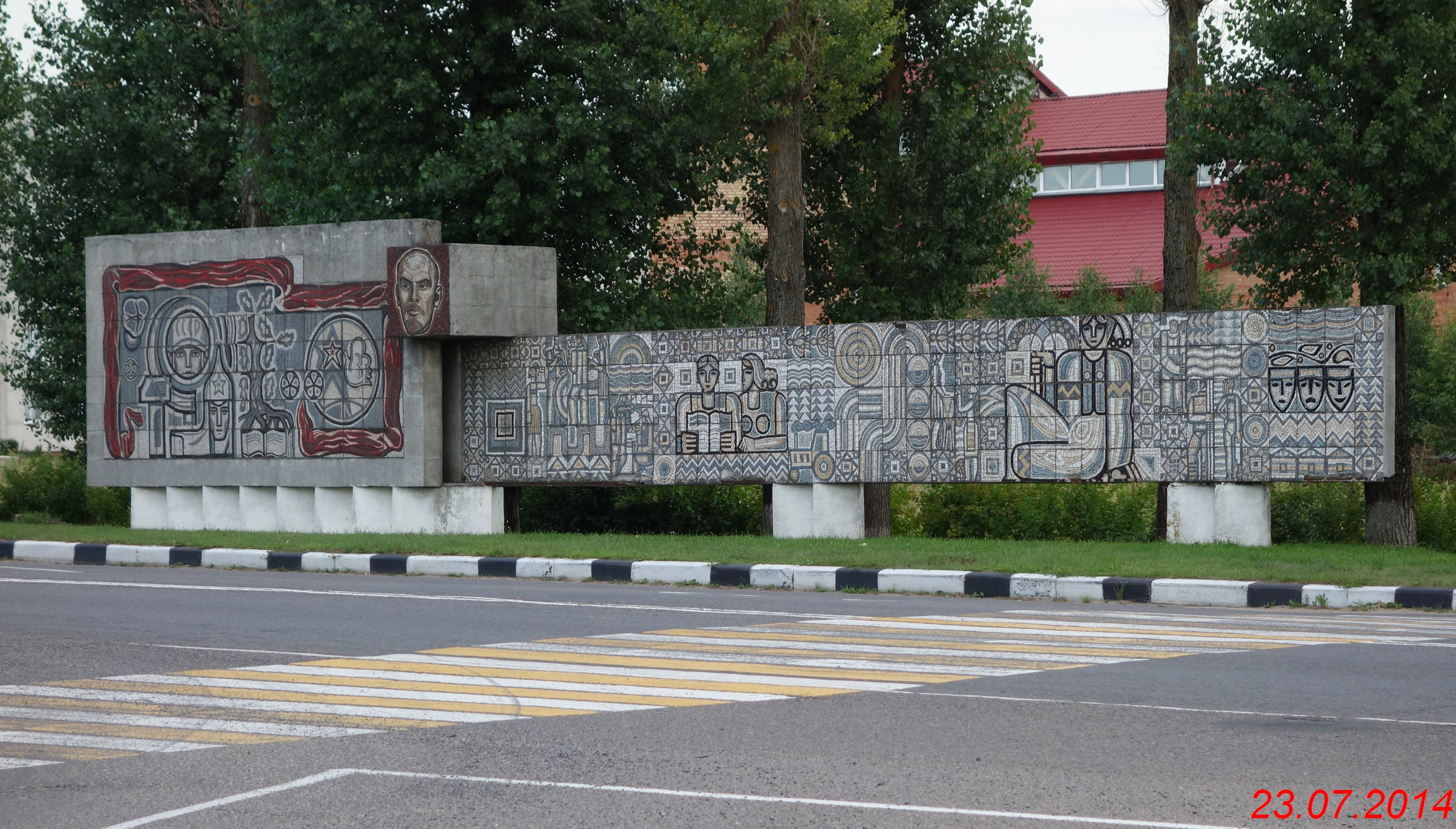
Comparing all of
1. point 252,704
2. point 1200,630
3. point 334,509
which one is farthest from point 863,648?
point 334,509

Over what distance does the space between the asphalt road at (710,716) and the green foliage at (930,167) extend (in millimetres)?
10735

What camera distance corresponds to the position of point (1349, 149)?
1552cm

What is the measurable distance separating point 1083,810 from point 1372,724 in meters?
2.28

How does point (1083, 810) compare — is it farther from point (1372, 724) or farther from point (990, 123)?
point (990, 123)

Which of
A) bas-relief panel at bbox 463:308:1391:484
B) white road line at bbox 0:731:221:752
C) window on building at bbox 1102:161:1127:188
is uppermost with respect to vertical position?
window on building at bbox 1102:161:1127:188

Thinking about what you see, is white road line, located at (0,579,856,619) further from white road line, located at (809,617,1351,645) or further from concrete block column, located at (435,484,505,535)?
concrete block column, located at (435,484,505,535)

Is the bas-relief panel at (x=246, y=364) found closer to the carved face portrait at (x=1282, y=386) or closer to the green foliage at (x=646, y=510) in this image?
the green foliage at (x=646, y=510)

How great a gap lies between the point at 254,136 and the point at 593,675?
17249mm

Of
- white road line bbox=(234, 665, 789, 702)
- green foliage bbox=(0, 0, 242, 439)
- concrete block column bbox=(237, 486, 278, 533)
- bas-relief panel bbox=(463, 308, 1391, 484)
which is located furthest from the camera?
green foliage bbox=(0, 0, 242, 439)

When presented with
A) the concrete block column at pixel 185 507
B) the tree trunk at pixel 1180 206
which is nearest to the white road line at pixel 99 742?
the tree trunk at pixel 1180 206

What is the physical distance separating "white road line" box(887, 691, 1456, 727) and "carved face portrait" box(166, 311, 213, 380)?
576 inches

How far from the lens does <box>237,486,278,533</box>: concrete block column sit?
2005 centimetres

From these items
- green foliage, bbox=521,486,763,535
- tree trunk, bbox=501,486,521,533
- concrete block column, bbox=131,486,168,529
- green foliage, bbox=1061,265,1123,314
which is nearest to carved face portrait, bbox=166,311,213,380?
concrete block column, bbox=131,486,168,529

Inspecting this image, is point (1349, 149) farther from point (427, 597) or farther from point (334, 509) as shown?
point (334, 509)
